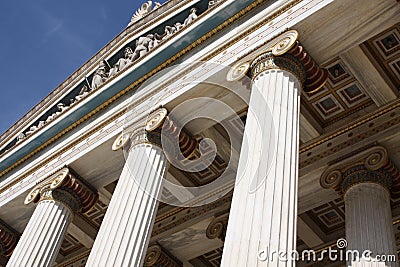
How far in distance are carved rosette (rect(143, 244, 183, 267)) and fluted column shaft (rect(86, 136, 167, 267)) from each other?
13.6 feet

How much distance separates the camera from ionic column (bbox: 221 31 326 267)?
6789 millimetres

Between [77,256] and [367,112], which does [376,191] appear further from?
[77,256]

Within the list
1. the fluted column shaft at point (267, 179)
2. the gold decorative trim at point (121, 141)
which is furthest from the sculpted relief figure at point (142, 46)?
the fluted column shaft at point (267, 179)

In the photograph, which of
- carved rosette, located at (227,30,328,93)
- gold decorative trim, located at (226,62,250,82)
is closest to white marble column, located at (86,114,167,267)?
gold decorative trim, located at (226,62,250,82)

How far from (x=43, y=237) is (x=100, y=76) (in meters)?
4.55

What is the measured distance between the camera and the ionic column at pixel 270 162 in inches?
267

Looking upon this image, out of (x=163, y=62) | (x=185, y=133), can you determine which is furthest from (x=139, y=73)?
(x=185, y=133)

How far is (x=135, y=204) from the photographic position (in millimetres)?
9727

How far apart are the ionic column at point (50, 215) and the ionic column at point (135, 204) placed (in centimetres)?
200

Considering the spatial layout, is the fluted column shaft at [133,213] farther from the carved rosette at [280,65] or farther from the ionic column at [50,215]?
the carved rosette at [280,65]

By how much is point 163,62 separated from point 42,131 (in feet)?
13.7

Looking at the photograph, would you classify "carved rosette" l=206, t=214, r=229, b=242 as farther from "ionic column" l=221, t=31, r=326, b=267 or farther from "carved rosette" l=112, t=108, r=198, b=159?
"ionic column" l=221, t=31, r=326, b=267

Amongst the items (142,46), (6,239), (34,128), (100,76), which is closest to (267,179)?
(142,46)

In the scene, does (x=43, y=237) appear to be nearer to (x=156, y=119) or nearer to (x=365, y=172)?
(x=156, y=119)
